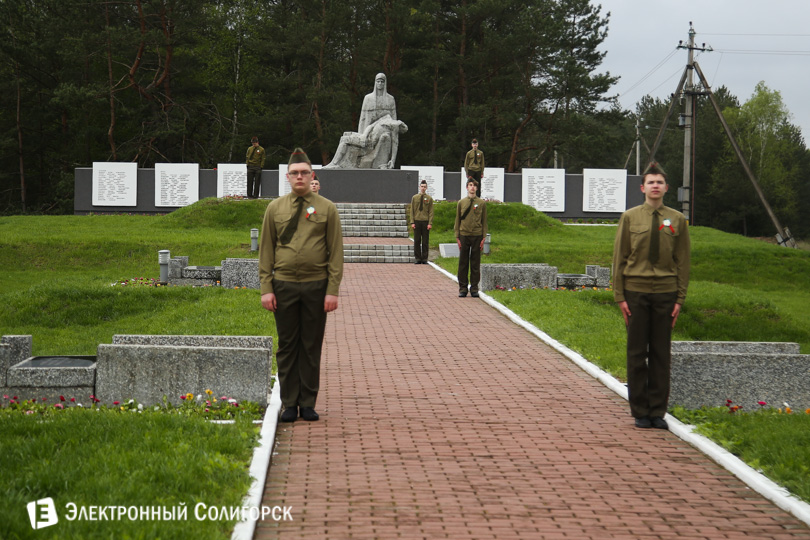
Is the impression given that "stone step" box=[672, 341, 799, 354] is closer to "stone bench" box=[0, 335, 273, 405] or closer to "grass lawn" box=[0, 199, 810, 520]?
"grass lawn" box=[0, 199, 810, 520]

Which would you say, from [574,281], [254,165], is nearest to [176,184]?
[254,165]

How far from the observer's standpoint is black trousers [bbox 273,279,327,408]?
7.20m

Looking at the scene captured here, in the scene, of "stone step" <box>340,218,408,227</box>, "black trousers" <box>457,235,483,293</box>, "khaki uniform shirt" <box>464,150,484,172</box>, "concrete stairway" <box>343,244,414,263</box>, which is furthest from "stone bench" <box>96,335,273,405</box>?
"khaki uniform shirt" <box>464,150,484,172</box>

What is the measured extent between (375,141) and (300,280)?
2685 cm

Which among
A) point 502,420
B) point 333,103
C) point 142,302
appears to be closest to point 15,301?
point 142,302

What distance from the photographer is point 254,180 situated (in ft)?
101

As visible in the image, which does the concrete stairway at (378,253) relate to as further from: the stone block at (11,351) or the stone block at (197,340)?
the stone block at (11,351)

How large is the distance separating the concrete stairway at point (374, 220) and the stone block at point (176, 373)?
19857mm

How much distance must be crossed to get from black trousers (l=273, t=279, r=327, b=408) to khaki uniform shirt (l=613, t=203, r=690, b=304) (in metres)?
2.41

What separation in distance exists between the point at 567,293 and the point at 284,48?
123 feet

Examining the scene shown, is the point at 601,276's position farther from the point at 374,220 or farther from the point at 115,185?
the point at 115,185

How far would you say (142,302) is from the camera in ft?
50.7

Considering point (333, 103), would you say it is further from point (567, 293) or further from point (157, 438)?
point (157, 438)

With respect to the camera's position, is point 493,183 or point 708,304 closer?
point 708,304
